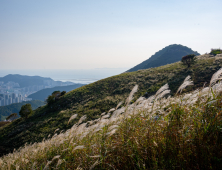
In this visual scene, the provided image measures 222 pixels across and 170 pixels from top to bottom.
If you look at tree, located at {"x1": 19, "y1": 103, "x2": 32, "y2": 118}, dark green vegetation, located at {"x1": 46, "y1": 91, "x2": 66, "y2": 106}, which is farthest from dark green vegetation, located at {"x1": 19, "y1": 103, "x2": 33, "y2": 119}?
dark green vegetation, located at {"x1": 46, "y1": 91, "x2": 66, "y2": 106}

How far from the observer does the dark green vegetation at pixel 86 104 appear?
816 inches

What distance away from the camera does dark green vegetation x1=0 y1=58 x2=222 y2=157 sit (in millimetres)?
20719

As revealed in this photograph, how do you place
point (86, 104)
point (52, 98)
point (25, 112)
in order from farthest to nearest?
point (52, 98) → point (25, 112) → point (86, 104)

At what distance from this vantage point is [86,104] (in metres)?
28.8

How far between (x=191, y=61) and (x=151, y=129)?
4364cm

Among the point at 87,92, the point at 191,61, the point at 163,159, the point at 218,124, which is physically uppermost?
the point at 191,61

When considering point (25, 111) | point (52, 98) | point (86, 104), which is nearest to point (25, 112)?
point (25, 111)

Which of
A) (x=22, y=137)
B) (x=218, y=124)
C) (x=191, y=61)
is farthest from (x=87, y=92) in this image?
(x=218, y=124)

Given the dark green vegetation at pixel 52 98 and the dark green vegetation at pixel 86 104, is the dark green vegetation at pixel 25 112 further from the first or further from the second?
the dark green vegetation at pixel 52 98

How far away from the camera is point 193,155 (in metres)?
1.83

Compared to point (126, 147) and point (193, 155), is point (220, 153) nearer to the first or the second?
point (193, 155)

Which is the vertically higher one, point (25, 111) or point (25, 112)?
point (25, 111)

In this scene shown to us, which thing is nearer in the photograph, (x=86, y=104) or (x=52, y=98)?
(x=86, y=104)

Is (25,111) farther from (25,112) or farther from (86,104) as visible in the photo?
(86,104)
